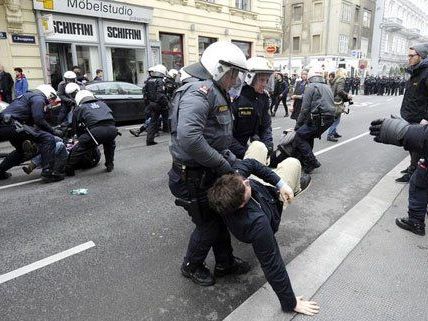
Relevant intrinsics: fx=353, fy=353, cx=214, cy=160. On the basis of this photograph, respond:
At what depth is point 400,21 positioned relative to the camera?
1957 inches

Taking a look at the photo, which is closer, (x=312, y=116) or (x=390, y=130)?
(x=390, y=130)

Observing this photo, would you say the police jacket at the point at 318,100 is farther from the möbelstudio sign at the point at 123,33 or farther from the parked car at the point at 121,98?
the möbelstudio sign at the point at 123,33

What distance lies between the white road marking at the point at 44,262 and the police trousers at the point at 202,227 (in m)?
1.24

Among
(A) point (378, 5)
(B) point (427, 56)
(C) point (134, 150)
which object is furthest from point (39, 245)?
(A) point (378, 5)

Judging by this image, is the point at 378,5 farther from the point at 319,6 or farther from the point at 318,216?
the point at 318,216

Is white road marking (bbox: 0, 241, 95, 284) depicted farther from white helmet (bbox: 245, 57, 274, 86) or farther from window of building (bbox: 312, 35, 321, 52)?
window of building (bbox: 312, 35, 321, 52)

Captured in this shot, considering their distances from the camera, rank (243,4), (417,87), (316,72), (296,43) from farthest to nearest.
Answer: (296,43) → (243,4) → (316,72) → (417,87)

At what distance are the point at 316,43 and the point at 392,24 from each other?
15436 millimetres

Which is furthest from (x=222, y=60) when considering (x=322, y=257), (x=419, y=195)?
(x=419, y=195)

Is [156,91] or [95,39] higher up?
[95,39]

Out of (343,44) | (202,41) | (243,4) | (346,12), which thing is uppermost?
(346,12)

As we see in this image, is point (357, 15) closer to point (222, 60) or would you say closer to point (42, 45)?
point (42, 45)

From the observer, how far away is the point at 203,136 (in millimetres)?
2477

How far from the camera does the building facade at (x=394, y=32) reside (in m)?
47.3
